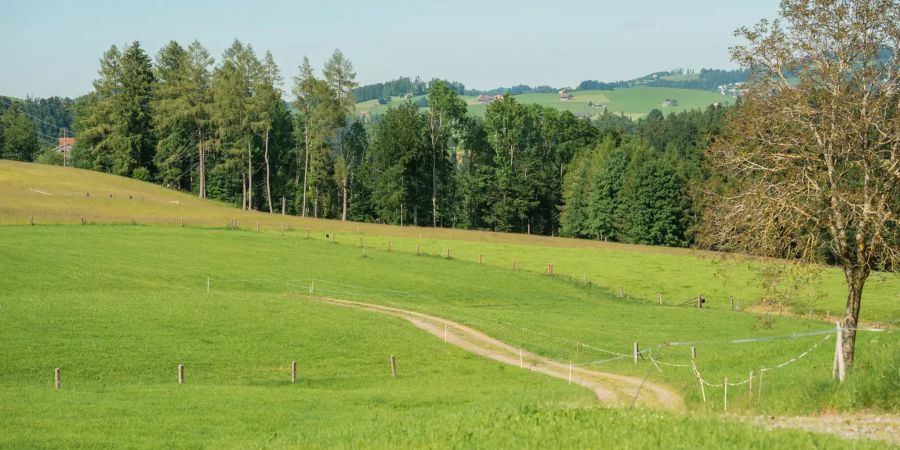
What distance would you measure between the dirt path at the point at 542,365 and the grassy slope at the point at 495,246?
25347 millimetres

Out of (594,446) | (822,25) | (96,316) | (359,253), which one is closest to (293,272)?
(359,253)

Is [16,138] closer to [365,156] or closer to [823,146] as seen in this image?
[365,156]

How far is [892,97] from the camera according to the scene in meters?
30.5

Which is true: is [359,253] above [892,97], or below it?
below

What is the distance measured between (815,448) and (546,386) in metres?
21.9

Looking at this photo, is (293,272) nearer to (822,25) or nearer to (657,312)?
(657,312)

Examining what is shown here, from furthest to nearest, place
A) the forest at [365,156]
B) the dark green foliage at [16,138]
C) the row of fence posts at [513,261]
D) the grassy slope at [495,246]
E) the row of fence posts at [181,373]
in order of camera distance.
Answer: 1. the dark green foliage at [16,138]
2. the forest at [365,156]
3. the grassy slope at [495,246]
4. the row of fence posts at [513,261]
5. the row of fence posts at [181,373]

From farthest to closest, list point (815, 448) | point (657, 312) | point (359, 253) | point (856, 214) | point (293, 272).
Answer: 1. point (359, 253)
2. point (293, 272)
3. point (657, 312)
4. point (856, 214)
5. point (815, 448)

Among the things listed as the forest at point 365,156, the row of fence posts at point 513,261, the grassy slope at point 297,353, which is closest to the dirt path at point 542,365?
the grassy slope at point 297,353

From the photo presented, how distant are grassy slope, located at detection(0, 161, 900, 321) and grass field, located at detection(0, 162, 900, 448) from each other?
0.63 meters

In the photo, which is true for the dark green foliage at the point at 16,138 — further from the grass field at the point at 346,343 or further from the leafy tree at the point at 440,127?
the leafy tree at the point at 440,127

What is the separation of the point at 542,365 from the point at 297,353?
39.9ft

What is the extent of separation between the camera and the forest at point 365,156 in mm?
125062

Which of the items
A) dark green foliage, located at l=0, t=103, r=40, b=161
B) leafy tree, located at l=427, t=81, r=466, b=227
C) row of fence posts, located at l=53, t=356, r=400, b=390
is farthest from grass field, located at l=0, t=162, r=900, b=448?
dark green foliage, located at l=0, t=103, r=40, b=161
